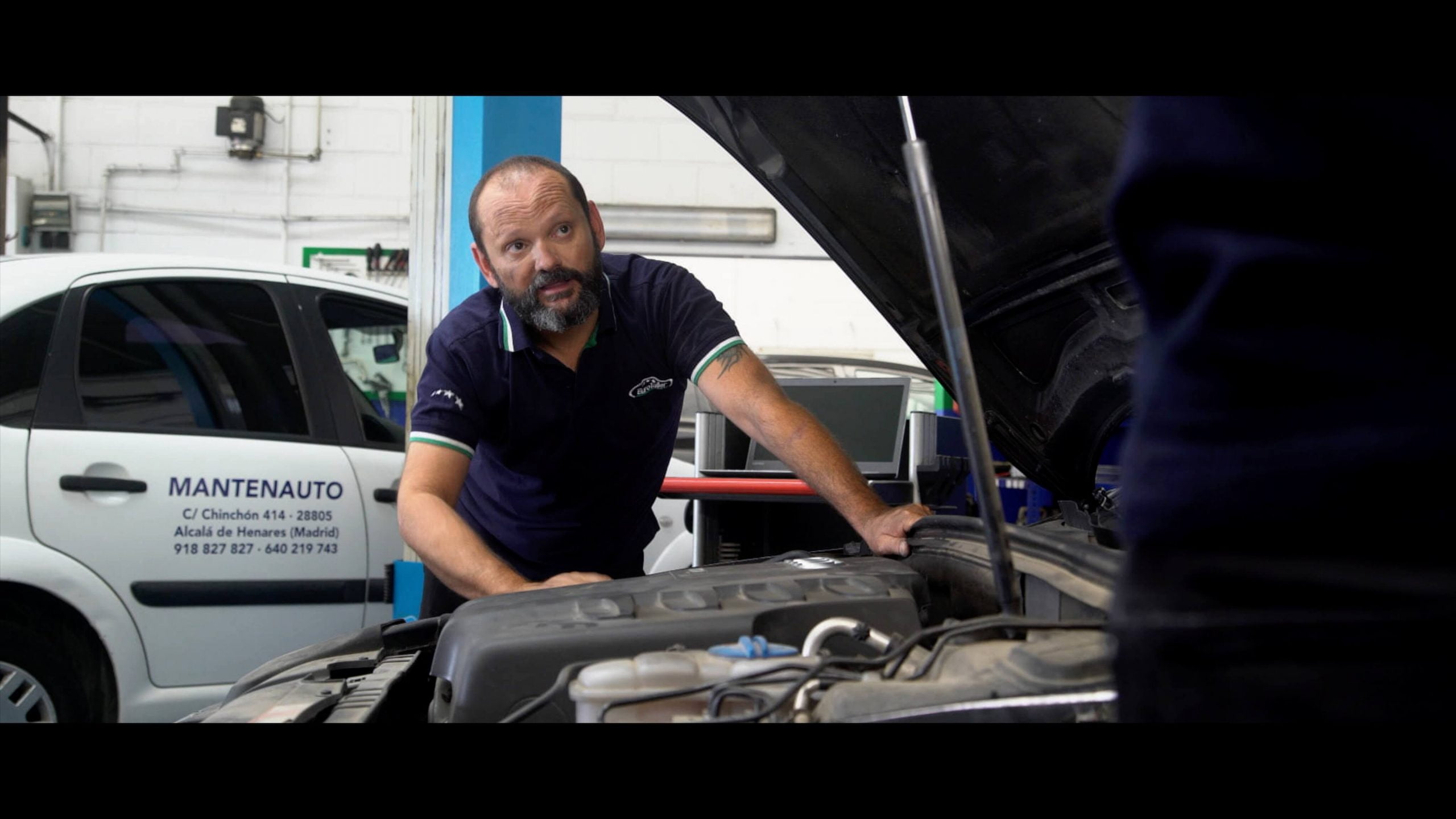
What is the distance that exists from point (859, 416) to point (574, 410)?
1211mm

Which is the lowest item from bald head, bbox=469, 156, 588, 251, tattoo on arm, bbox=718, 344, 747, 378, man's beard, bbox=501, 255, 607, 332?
tattoo on arm, bbox=718, 344, 747, 378

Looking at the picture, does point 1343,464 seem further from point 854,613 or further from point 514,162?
point 514,162

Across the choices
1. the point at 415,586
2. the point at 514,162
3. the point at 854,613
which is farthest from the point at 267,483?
the point at 854,613

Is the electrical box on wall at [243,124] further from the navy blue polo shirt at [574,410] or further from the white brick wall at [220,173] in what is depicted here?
the navy blue polo shirt at [574,410]

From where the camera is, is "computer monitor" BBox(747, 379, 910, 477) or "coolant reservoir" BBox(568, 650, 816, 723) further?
"computer monitor" BBox(747, 379, 910, 477)

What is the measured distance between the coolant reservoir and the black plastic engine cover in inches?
2.4

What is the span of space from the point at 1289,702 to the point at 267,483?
274 centimetres

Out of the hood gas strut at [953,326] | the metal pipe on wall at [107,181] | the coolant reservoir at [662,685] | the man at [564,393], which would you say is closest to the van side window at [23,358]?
the man at [564,393]

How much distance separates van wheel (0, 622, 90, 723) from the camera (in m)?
2.46

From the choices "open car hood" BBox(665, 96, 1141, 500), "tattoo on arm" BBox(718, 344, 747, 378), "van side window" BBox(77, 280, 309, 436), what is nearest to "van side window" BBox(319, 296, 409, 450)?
"van side window" BBox(77, 280, 309, 436)

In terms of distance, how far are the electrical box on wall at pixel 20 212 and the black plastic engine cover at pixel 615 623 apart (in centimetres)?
833

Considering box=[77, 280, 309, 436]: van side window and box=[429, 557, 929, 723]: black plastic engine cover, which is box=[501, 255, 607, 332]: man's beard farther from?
box=[77, 280, 309, 436]: van side window

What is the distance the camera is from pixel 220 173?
8055 mm

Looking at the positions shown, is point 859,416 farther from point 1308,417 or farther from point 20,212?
point 20,212
